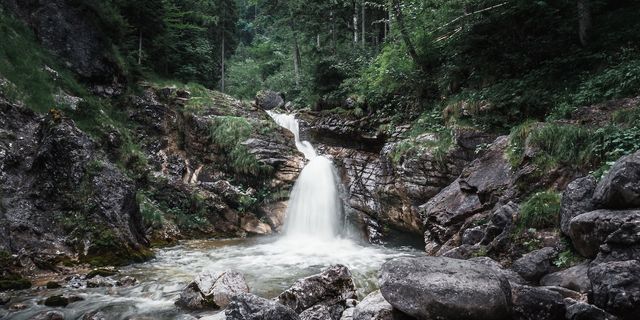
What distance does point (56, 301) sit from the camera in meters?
6.89

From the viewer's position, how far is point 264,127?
59.7 ft

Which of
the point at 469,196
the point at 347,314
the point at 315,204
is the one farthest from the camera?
the point at 315,204

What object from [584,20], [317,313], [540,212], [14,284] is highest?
[584,20]

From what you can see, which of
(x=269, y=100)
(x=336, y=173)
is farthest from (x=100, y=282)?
(x=269, y=100)

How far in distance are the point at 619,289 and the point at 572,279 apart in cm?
125

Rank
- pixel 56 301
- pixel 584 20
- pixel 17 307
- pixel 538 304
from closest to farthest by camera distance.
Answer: pixel 538 304 → pixel 17 307 → pixel 56 301 → pixel 584 20

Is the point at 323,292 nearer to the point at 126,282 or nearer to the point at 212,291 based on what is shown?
the point at 212,291

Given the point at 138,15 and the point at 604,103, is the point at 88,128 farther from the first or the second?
the point at 604,103

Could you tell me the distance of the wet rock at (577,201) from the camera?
21.1ft

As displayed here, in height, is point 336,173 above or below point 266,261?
above

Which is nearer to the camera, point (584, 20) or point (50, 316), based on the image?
point (50, 316)

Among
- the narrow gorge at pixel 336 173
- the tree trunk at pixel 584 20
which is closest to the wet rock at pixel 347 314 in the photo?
the narrow gorge at pixel 336 173

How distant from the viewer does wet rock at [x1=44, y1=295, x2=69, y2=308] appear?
270 inches

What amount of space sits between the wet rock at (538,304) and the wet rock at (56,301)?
7.06m
